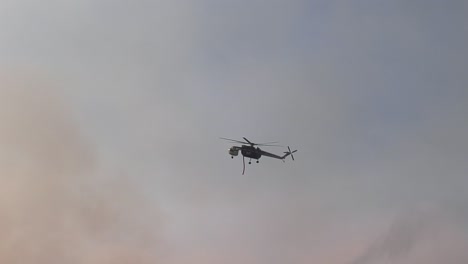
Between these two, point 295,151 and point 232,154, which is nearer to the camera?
point 232,154

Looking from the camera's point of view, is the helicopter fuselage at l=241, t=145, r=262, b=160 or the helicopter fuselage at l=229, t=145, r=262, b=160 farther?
the helicopter fuselage at l=241, t=145, r=262, b=160

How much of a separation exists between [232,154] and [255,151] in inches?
329

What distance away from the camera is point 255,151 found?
16050 cm

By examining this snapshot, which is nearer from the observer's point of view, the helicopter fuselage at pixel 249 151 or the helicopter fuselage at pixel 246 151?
the helicopter fuselage at pixel 246 151

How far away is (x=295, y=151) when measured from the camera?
185625 mm

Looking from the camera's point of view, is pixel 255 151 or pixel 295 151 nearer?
pixel 255 151

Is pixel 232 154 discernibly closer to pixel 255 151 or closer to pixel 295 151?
pixel 255 151

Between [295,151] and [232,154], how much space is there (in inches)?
1464

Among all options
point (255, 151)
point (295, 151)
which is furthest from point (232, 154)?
point (295, 151)

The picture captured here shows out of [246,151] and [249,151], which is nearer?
[246,151]

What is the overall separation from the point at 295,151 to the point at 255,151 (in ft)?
97.6

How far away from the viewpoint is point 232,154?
514 ft

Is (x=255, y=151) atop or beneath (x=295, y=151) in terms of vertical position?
beneath
